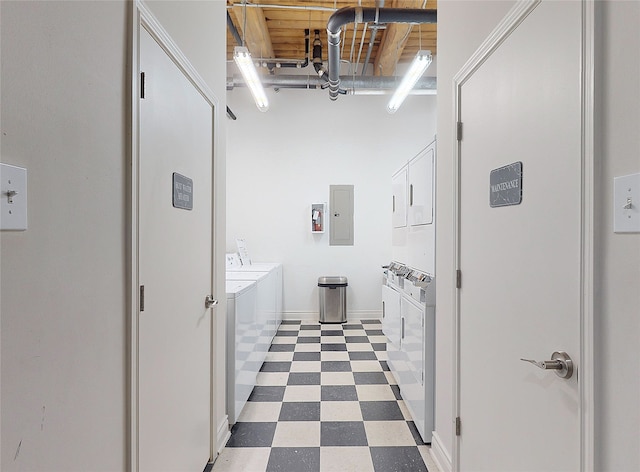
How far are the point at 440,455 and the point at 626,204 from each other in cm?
173

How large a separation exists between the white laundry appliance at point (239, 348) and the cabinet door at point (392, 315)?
50.2 inches

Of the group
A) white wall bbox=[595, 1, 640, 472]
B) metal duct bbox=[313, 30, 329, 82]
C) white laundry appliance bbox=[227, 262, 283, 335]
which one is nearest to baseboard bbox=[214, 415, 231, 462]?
white laundry appliance bbox=[227, 262, 283, 335]

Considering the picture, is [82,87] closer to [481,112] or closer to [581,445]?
[481,112]

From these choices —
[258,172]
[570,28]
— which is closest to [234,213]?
[258,172]

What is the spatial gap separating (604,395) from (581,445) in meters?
0.17

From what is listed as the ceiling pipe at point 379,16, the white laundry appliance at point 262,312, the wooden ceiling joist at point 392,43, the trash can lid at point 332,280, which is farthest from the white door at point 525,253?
the trash can lid at point 332,280

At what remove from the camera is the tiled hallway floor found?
194 cm

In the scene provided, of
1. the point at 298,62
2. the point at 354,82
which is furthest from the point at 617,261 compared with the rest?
the point at 298,62

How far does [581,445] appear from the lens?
88 centimetres

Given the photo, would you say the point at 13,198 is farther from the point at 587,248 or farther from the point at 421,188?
the point at 421,188

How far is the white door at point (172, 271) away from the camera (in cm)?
121

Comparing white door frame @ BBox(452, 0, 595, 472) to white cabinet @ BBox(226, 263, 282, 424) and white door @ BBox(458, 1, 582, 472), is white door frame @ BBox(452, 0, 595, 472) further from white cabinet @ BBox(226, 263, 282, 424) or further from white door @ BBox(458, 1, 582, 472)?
white cabinet @ BBox(226, 263, 282, 424)

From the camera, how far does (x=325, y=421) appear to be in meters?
2.35

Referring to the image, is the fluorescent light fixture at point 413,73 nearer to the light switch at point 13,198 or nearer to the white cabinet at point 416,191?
the white cabinet at point 416,191
